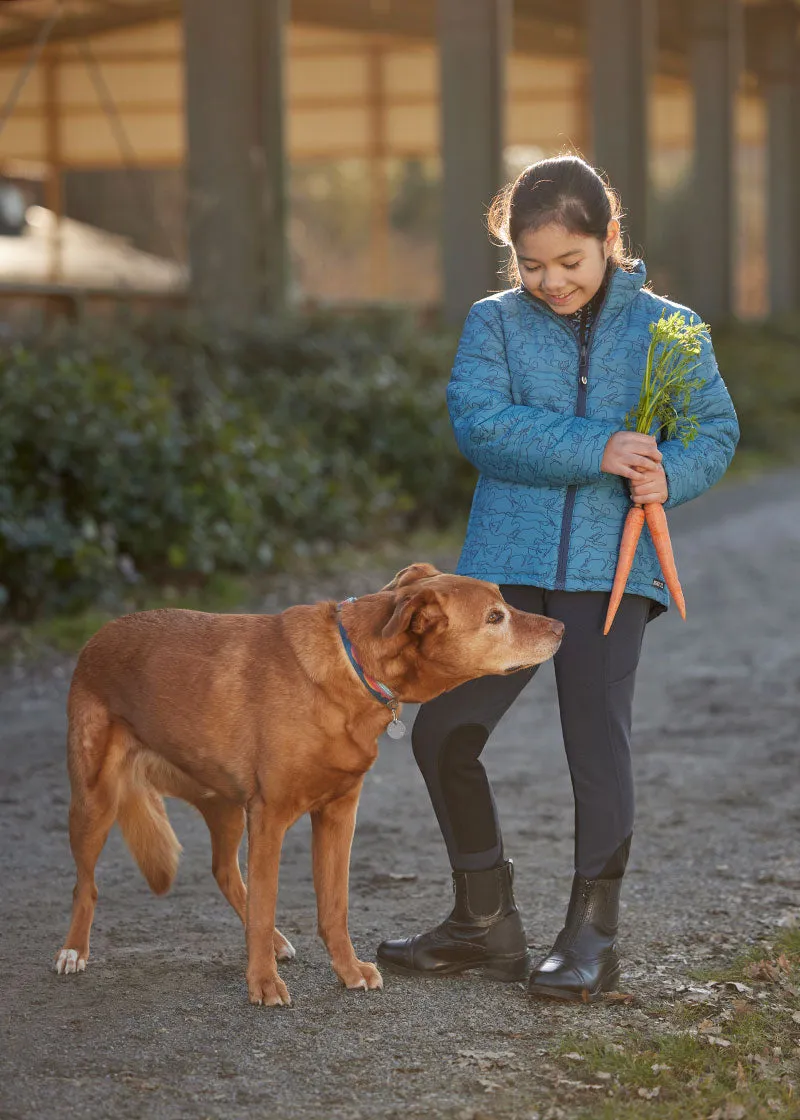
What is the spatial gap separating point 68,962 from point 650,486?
6.39 feet

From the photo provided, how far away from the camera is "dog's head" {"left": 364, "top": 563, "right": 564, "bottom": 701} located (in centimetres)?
370

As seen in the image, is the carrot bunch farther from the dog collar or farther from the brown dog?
the dog collar

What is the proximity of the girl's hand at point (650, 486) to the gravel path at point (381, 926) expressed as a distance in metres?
1.27

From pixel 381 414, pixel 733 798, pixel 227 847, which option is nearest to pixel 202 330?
pixel 381 414

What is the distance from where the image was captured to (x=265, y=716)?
3.79 metres

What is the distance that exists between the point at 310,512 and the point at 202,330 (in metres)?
2.18

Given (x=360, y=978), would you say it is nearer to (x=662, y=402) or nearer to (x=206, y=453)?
(x=662, y=402)

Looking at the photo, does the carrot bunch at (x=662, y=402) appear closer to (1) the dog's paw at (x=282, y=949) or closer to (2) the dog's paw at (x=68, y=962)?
(1) the dog's paw at (x=282, y=949)

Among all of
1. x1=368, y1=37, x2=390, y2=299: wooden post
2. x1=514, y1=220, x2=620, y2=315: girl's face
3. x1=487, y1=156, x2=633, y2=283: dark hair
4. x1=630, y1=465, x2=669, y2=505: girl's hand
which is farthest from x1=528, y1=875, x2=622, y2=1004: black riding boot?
x1=368, y1=37, x2=390, y2=299: wooden post

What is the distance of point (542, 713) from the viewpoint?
748cm

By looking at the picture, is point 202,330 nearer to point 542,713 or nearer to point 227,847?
point 542,713

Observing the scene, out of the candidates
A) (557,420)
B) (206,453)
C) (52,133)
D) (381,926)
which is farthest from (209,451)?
(52,133)

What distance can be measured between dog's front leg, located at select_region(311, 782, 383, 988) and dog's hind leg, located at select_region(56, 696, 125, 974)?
1.82 ft

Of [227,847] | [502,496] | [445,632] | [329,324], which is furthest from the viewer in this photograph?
[329,324]
